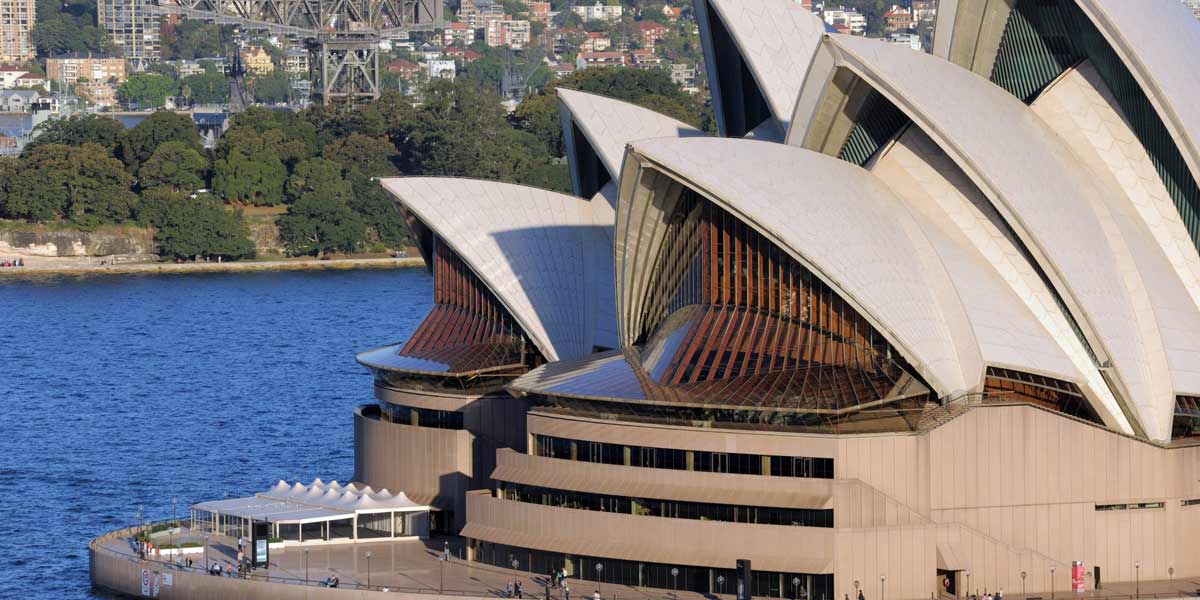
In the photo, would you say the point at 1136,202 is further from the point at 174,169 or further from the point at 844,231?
the point at 174,169

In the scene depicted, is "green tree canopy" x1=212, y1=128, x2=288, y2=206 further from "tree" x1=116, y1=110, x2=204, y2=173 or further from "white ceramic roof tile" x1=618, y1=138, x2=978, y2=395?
"white ceramic roof tile" x1=618, y1=138, x2=978, y2=395

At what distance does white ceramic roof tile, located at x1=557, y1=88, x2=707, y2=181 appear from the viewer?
77812mm

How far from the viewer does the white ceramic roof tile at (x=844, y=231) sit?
6384 centimetres

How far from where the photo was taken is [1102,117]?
68750mm

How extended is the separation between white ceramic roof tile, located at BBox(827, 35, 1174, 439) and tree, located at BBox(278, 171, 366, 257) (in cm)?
11115

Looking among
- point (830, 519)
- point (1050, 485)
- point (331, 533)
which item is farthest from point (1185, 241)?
point (331, 533)

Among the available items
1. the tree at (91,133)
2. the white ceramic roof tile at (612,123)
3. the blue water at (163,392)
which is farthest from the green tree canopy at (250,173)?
the white ceramic roof tile at (612,123)

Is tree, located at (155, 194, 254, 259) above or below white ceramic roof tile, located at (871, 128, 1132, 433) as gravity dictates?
above

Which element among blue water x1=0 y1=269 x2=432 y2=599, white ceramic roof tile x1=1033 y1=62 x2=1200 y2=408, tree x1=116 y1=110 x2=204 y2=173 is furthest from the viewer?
tree x1=116 y1=110 x2=204 y2=173

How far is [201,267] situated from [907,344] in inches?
4484

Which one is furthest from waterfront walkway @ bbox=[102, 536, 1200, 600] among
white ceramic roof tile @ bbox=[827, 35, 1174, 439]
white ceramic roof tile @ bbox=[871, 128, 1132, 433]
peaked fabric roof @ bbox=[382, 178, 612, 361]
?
peaked fabric roof @ bbox=[382, 178, 612, 361]

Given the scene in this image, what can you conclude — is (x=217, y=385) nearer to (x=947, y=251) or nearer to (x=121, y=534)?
(x=121, y=534)

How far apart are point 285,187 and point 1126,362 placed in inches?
4836

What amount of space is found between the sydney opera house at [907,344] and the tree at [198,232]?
104 m
